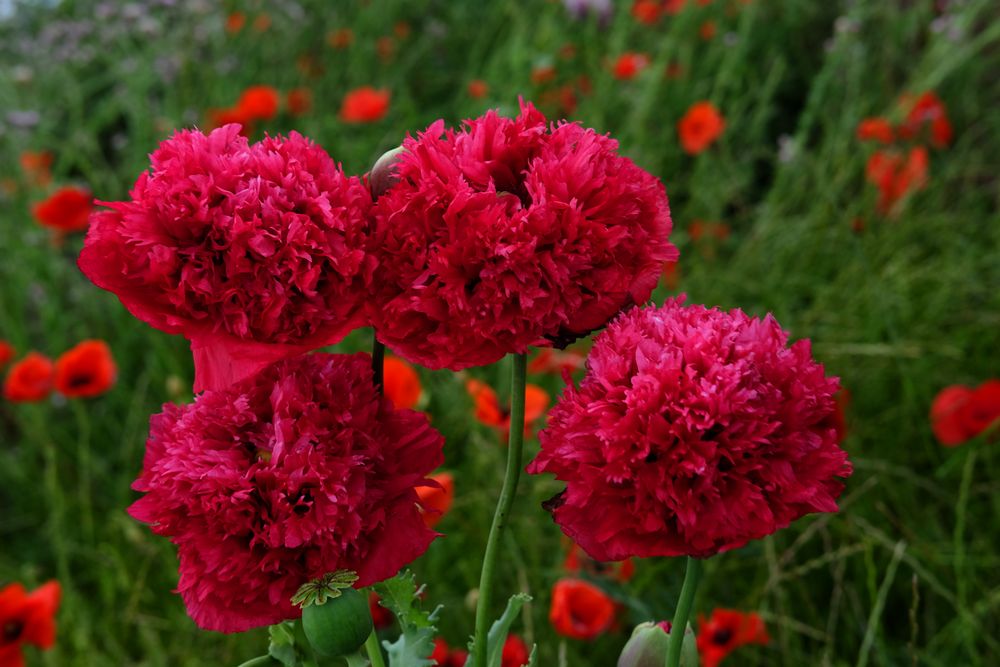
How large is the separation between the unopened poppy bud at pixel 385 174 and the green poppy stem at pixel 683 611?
9.0 inches

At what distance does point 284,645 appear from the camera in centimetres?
57

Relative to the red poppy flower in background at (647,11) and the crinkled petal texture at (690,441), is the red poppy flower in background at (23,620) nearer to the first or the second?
the crinkled petal texture at (690,441)

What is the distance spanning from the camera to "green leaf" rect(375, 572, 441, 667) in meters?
0.57

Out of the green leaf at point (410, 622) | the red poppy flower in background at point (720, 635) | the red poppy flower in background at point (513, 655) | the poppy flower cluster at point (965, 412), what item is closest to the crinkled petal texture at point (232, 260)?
the green leaf at point (410, 622)

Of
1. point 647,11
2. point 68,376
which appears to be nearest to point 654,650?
point 68,376

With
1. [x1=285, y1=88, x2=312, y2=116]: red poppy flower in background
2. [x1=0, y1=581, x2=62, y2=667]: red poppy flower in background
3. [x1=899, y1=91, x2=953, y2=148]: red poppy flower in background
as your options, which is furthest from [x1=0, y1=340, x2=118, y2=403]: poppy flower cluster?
[x1=899, y1=91, x2=953, y2=148]: red poppy flower in background

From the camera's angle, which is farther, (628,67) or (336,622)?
(628,67)

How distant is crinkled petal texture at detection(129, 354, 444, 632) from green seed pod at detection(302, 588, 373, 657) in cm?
1

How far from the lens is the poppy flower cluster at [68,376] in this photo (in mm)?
1378

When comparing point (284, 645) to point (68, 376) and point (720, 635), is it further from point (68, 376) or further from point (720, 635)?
point (68, 376)

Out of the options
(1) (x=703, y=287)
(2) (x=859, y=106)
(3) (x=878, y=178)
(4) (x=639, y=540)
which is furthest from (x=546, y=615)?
Answer: (2) (x=859, y=106)

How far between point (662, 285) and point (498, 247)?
3.99ft

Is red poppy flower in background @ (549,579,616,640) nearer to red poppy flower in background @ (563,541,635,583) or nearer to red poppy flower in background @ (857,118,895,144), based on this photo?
red poppy flower in background @ (563,541,635,583)

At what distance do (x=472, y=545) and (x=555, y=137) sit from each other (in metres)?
0.88
